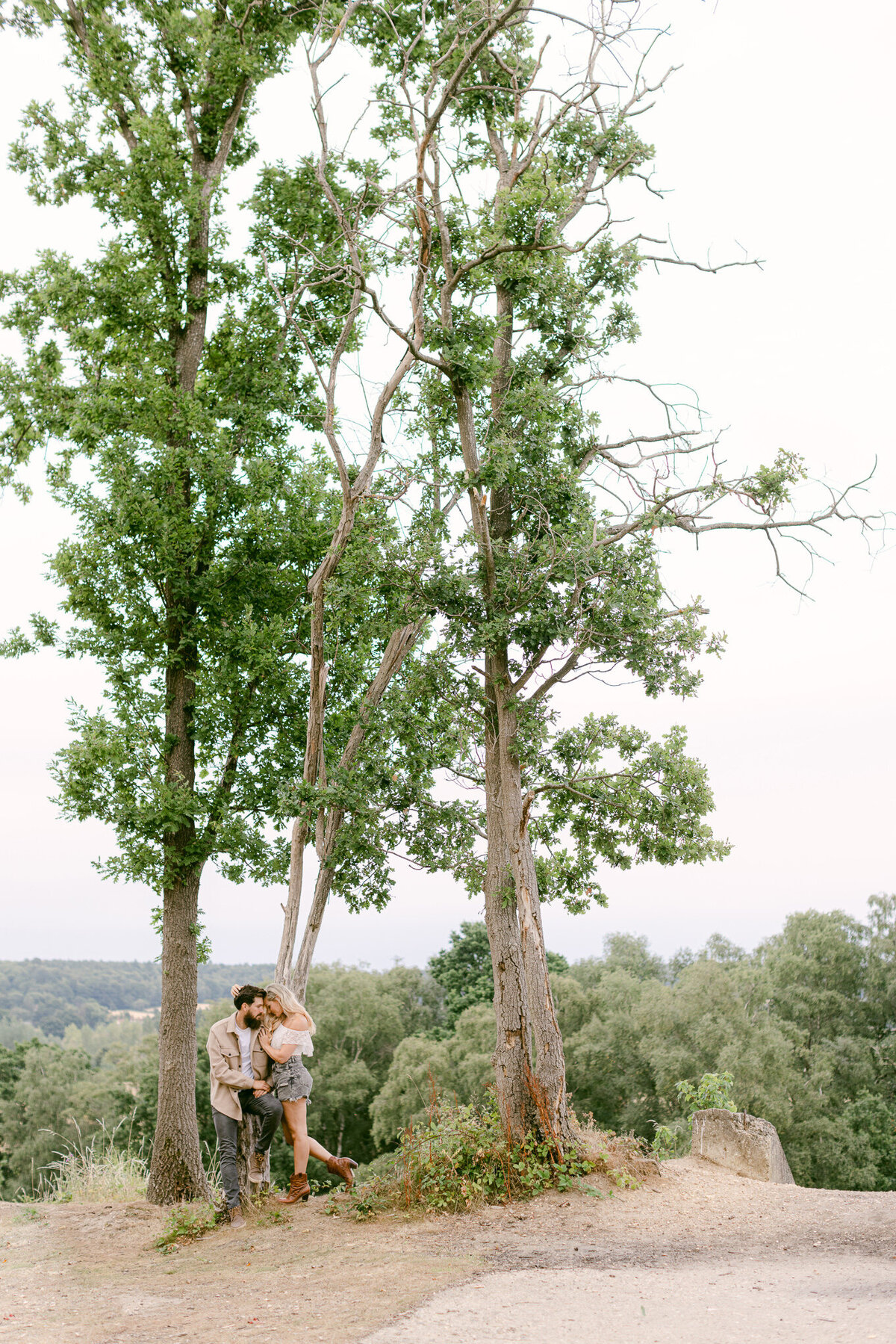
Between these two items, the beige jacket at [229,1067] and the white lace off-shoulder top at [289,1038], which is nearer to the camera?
the beige jacket at [229,1067]

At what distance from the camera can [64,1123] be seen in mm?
35031

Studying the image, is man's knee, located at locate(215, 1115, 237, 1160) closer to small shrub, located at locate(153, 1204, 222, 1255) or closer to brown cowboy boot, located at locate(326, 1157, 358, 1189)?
small shrub, located at locate(153, 1204, 222, 1255)

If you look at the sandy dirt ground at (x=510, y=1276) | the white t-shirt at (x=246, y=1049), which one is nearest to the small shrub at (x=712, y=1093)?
the sandy dirt ground at (x=510, y=1276)

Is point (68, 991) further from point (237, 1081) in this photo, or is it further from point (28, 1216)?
point (237, 1081)

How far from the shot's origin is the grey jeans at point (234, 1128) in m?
7.76

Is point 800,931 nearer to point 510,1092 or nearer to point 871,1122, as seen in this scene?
point 871,1122

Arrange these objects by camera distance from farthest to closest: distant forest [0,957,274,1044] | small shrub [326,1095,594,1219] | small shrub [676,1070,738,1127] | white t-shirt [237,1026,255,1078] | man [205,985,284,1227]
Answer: distant forest [0,957,274,1044] → small shrub [676,1070,738,1127] → white t-shirt [237,1026,255,1078] → man [205,985,284,1227] → small shrub [326,1095,594,1219]

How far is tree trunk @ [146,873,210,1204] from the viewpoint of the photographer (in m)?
10.4

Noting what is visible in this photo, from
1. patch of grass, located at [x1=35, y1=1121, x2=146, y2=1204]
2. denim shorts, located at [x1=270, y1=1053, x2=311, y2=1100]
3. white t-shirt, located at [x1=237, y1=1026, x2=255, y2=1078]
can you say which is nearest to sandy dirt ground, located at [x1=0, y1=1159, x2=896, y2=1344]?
denim shorts, located at [x1=270, y1=1053, x2=311, y2=1100]

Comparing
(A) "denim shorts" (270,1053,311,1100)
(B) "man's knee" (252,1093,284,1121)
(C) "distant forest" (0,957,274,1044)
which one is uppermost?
(A) "denim shorts" (270,1053,311,1100)

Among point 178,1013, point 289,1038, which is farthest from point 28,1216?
point 289,1038

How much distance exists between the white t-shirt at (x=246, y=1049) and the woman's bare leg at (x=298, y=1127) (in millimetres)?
425

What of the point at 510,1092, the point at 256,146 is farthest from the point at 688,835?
the point at 256,146

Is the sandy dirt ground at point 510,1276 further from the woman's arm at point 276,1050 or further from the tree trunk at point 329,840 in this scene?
the tree trunk at point 329,840
